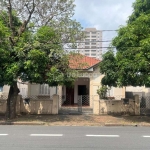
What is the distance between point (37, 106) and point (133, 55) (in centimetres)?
781

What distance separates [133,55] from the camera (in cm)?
1362

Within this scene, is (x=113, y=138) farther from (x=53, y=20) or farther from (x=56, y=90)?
(x=56, y=90)

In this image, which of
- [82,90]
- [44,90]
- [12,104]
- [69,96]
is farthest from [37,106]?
[82,90]

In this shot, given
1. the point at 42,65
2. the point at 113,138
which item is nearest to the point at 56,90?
the point at 42,65

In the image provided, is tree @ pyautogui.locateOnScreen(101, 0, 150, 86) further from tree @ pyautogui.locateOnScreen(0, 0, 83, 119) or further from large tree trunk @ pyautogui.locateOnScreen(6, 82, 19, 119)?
large tree trunk @ pyautogui.locateOnScreen(6, 82, 19, 119)

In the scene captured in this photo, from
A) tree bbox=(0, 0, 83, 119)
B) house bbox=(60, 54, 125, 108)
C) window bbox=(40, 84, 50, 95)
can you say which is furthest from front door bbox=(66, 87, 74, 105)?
tree bbox=(0, 0, 83, 119)

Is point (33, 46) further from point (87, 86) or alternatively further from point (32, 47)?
point (87, 86)

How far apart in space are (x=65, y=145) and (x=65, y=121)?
22.0 ft

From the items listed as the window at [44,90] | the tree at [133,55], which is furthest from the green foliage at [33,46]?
the window at [44,90]

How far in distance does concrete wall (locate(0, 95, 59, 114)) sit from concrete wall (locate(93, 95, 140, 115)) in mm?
2911

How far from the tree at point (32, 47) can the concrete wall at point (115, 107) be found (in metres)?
4.04

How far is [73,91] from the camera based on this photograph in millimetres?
24797

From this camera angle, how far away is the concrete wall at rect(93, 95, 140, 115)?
57.2ft

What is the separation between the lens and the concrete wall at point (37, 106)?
17.2 meters
